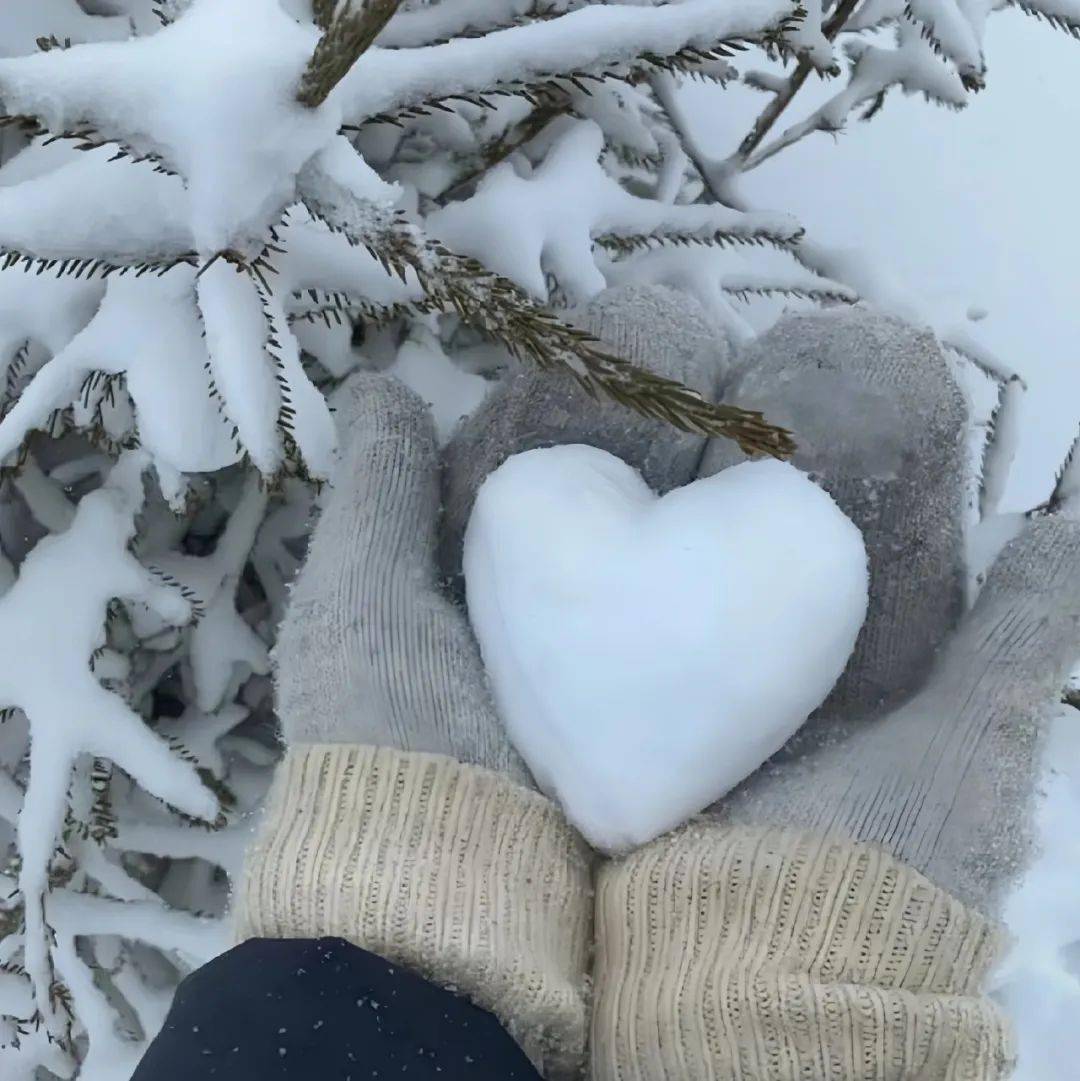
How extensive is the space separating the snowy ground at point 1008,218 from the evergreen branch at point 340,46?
1.00 m

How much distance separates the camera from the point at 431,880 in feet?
2.12

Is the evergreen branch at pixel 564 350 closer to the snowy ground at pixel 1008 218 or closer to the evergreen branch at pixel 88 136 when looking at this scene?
the evergreen branch at pixel 88 136

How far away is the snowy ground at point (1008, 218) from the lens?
131 cm

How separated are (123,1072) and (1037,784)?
891 mm

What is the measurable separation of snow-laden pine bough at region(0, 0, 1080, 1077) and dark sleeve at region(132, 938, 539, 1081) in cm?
25

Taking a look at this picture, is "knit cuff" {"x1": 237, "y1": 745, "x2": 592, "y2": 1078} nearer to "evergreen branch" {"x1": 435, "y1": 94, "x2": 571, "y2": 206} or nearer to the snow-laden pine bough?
the snow-laden pine bough

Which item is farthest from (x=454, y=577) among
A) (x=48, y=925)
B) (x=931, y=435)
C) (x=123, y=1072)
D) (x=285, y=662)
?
(x=123, y=1072)

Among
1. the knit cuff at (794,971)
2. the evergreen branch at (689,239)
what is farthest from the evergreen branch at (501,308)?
the evergreen branch at (689,239)

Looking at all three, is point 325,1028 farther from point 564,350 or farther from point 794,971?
point 564,350

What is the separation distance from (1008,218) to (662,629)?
1138 mm

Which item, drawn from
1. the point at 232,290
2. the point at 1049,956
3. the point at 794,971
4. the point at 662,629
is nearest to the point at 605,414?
the point at 662,629

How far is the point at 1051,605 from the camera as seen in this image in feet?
2.28

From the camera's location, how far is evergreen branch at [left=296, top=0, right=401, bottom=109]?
0.40 metres

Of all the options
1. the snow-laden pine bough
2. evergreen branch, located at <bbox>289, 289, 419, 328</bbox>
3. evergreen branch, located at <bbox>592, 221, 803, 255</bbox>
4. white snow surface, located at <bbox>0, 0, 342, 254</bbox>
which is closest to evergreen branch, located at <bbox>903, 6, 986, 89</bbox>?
the snow-laden pine bough
